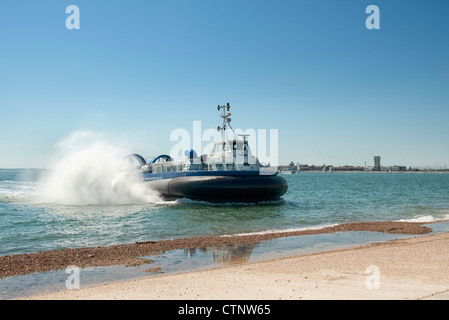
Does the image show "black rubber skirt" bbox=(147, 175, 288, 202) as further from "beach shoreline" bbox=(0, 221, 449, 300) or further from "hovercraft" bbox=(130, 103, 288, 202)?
"beach shoreline" bbox=(0, 221, 449, 300)

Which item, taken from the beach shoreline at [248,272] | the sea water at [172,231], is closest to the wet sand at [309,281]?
the beach shoreline at [248,272]

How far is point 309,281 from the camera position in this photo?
4824mm

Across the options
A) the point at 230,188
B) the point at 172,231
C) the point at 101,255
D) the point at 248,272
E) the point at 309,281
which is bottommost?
the point at 172,231

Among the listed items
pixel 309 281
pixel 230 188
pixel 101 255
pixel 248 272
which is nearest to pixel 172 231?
pixel 101 255

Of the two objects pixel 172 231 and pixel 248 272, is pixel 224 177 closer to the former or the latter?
pixel 172 231

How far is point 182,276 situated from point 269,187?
12.9 metres

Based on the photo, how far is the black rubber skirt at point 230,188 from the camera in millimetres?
17422

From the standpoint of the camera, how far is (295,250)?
26.0 ft

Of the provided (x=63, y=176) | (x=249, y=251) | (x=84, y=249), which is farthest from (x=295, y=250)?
(x=63, y=176)

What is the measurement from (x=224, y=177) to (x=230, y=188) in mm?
634

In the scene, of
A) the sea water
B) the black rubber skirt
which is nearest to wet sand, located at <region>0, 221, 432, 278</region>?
the sea water

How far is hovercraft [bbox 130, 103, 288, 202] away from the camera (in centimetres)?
1752

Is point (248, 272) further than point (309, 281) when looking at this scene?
Yes

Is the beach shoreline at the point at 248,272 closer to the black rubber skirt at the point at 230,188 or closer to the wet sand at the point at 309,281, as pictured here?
the wet sand at the point at 309,281
